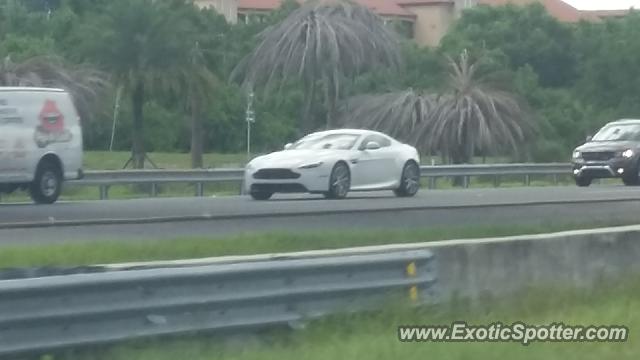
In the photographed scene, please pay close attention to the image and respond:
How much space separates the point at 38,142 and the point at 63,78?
25.2 metres

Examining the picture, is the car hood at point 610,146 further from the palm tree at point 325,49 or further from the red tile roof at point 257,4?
the red tile roof at point 257,4

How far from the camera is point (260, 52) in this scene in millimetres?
52875

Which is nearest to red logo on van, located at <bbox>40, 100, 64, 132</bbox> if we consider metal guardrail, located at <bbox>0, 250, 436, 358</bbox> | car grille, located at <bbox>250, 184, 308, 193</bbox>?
car grille, located at <bbox>250, 184, 308, 193</bbox>

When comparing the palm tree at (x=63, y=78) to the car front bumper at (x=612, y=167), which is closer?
the car front bumper at (x=612, y=167)

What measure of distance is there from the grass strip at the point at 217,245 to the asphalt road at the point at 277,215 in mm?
1069

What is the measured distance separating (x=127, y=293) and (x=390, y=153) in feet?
61.1

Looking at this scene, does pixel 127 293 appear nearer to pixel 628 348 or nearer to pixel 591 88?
pixel 628 348

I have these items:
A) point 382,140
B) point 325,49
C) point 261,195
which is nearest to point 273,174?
point 261,195

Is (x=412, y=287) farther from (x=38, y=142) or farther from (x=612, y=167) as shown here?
(x=612, y=167)

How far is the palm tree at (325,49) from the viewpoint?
5062cm

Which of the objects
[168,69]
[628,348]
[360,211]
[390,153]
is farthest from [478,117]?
[628,348]

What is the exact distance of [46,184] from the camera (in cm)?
2716

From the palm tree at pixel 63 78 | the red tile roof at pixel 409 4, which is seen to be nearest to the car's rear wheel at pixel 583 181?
the palm tree at pixel 63 78

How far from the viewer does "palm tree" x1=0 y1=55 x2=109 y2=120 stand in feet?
165
